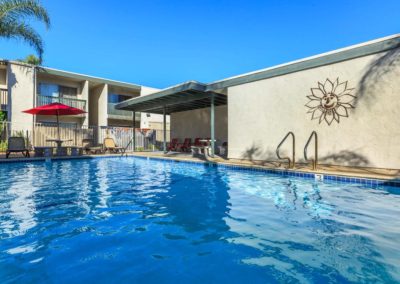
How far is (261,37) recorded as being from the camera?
17656 millimetres

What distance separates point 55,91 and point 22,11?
10287 mm

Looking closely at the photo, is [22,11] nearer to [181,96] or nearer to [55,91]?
[181,96]

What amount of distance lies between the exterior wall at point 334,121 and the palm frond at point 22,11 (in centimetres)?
816

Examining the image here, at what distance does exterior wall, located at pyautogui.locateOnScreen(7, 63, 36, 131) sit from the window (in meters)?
2.17

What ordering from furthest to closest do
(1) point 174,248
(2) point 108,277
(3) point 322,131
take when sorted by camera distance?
(3) point 322,131 < (1) point 174,248 < (2) point 108,277

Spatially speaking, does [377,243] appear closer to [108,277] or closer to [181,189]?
[108,277]

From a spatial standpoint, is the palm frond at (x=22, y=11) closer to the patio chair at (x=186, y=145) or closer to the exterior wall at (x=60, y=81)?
the exterior wall at (x=60, y=81)

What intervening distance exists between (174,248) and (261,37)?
58.0 ft

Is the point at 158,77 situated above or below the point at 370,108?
above

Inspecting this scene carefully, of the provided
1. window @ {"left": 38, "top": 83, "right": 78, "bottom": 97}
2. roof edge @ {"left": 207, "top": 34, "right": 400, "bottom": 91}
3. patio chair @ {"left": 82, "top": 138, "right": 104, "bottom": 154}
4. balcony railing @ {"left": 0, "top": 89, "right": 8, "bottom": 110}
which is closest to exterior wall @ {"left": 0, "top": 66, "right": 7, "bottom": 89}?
balcony railing @ {"left": 0, "top": 89, "right": 8, "bottom": 110}

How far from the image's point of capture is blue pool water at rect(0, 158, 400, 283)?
2258 millimetres

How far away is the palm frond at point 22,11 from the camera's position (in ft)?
32.1

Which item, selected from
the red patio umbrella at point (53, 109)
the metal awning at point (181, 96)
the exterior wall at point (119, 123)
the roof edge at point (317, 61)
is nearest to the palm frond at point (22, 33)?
the red patio umbrella at point (53, 109)

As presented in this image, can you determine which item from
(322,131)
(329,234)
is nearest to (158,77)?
(322,131)
